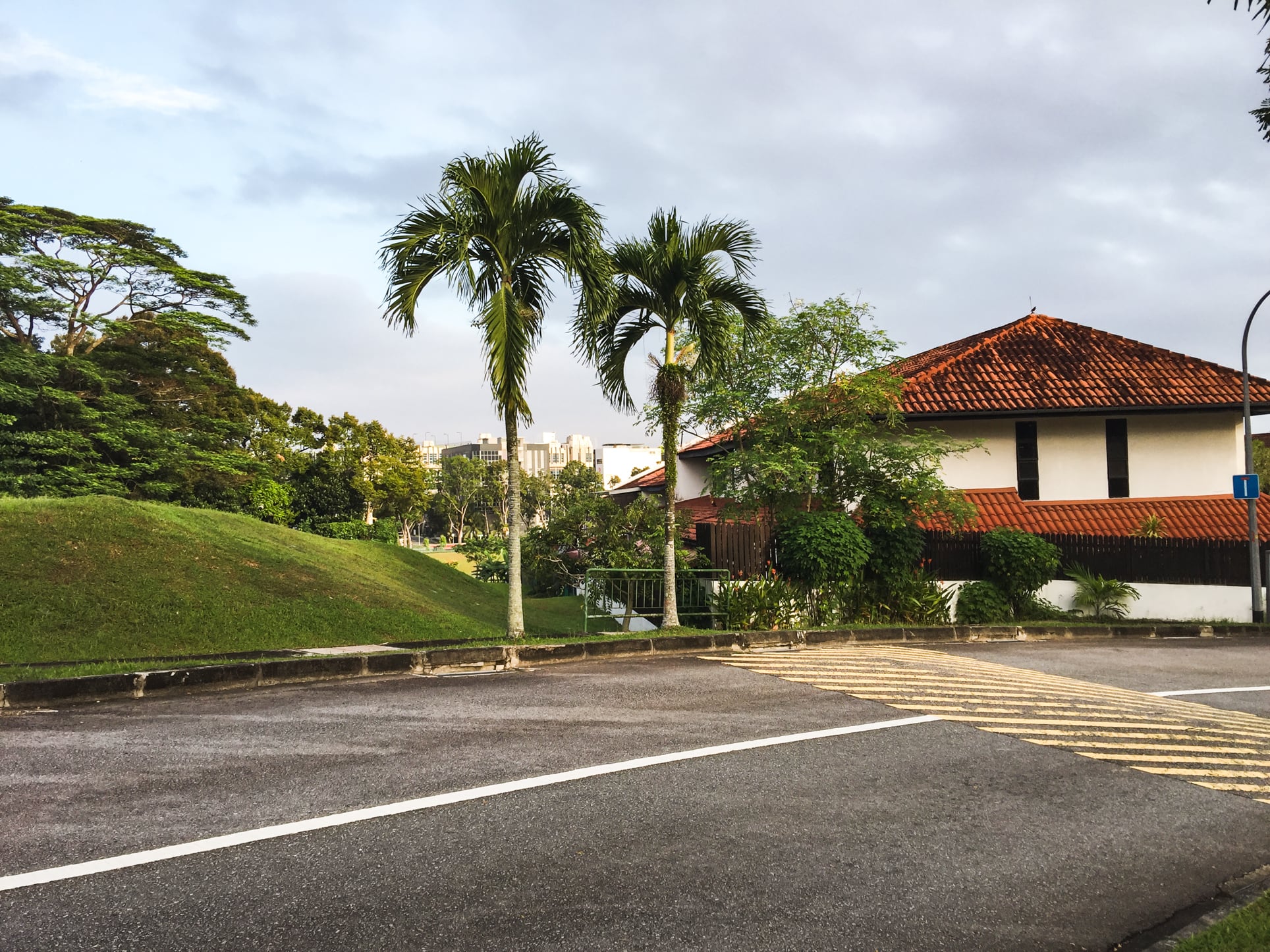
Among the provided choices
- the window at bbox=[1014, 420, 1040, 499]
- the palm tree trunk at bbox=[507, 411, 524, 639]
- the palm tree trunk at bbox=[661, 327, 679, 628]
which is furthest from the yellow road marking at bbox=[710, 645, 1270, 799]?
the window at bbox=[1014, 420, 1040, 499]

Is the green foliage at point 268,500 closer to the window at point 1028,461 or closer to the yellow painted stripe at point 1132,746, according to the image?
the window at point 1028,461

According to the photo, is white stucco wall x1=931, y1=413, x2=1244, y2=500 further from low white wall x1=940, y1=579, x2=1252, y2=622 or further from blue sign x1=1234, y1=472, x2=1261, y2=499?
low white wall x1=940, y1=579, x2=1252, y2=622

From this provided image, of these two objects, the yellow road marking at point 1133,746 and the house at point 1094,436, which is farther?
the house at point 1094,436

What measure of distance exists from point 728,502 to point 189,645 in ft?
31.2

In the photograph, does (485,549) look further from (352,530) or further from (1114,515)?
(1114,515)

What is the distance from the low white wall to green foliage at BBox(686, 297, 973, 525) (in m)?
4.60

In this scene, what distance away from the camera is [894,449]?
611 inches

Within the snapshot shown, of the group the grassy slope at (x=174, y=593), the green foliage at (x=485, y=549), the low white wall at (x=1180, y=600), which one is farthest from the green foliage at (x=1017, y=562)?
the green foliage at (x=485, y=549)

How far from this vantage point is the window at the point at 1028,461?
22.8m

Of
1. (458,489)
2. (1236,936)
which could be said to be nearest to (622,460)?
(458,489)

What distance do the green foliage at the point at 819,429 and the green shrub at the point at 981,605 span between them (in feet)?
6.56

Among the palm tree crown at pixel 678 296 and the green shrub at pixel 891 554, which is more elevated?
the palm tree crown at pixel 678 296

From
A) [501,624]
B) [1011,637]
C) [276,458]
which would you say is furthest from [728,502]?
[276,458]

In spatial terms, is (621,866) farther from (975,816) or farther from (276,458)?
(276,458)
